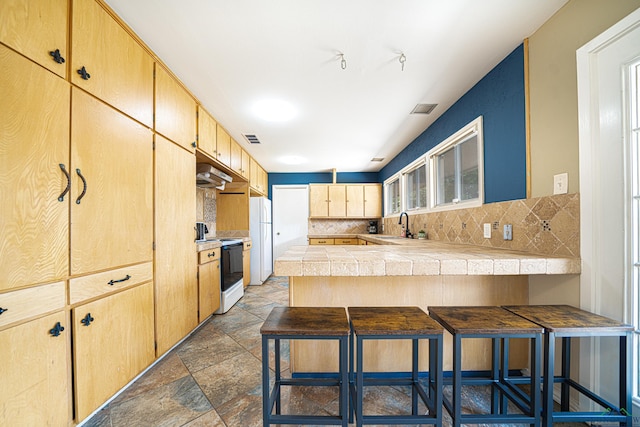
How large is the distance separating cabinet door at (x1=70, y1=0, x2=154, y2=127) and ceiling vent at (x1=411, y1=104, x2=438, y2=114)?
2.37m

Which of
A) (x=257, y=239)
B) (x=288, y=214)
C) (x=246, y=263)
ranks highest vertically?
(x=288, y=214)

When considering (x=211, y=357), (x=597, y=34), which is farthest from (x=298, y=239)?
(x=597, y=34)

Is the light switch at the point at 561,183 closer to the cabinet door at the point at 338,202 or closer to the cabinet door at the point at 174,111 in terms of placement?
the cabinet door at the point at 174,111

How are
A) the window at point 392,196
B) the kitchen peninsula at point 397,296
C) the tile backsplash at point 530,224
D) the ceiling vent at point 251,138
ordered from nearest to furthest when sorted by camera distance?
the tile backsplash at point 530,224, the kitchen peninsula at point 397,296, the ceiling vent at point 251,138, the window at point 392,196

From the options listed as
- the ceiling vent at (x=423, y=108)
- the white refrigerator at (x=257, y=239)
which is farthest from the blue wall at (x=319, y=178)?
the ceiling vent at (x=423, y=108)

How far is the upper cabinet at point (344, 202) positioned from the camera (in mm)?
5570

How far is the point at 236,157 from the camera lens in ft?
12.3

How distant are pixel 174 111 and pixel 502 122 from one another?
2586 mm

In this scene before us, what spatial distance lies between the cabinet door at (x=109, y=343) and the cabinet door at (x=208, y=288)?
75 cm

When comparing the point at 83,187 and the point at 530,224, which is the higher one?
the point at 83,187

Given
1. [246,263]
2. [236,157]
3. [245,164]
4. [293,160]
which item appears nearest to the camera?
[236,157]

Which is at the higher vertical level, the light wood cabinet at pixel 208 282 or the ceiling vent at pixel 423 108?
the ceiling vent at pixel 423 108

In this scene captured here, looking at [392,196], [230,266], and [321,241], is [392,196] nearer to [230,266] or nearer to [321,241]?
[321,241]

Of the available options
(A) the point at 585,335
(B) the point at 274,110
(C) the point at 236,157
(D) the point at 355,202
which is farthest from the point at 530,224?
(D) the point at 355,202
